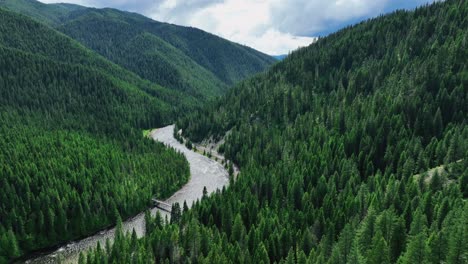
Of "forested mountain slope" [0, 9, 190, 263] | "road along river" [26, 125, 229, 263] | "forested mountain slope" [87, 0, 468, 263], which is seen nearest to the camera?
"forested mountain slope" [87, 0, 468, 263]

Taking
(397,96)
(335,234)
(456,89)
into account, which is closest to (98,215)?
(335,234)

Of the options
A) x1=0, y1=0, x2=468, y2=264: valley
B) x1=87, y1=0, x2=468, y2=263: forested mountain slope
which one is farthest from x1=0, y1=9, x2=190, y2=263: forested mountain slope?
x1=87, y1=0, x2=468, y2=263: forested mountain slope

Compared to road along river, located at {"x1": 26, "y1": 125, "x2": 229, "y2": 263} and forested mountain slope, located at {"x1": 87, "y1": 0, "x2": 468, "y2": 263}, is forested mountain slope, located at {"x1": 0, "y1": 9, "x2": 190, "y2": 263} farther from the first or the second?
forested mountain slope, located at {"x1": 87, "y1": 0, "x2": 468, "y2": 263}

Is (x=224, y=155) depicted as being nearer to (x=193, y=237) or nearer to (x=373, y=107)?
(x=373, y=107)

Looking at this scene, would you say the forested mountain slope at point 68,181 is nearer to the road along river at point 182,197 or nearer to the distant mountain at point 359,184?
the road along river at point 182,197

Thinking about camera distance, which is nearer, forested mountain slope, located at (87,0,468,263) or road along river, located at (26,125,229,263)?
forested mountain slope, located at (87,0,468,263)

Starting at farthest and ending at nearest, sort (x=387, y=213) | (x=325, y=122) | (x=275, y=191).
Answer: (x=325, y=122), (x=275, y=191), (x=387, y=213)

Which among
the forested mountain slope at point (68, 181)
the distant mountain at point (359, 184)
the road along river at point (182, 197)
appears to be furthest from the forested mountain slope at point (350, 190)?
the forested mountain slope at point (68, 181)
